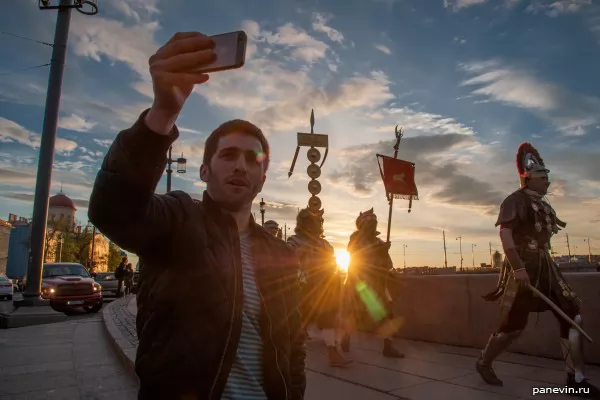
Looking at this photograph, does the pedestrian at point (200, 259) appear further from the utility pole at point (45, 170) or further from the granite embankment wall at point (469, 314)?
the utility pole at point (45, 170)

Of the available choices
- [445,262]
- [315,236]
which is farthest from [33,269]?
[445,262]

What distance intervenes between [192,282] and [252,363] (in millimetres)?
411

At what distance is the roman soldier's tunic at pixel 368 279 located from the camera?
5500 mm

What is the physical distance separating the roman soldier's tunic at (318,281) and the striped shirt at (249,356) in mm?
3682

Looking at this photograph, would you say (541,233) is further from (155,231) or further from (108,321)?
(108,321)

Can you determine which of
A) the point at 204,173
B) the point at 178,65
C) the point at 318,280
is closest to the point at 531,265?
the point at 318,280

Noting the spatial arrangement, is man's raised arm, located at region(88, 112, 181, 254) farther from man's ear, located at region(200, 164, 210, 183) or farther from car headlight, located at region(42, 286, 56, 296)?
car headlight, located at region(42, 286, 56, 296)

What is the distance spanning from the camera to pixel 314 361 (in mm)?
5125

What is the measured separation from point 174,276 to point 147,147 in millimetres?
455

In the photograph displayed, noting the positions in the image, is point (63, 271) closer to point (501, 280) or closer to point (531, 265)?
point (501, 280)

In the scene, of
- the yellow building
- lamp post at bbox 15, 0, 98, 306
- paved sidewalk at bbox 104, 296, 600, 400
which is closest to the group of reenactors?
paved sidewalk at bbox 104, 296, 600, 400

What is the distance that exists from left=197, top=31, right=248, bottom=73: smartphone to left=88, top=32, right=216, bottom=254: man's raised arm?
0.08ft

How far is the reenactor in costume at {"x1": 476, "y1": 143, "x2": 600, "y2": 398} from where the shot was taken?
12.0ft

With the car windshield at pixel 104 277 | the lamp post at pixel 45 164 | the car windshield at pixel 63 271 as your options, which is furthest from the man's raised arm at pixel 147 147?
the car windshield at pixel 104 277
